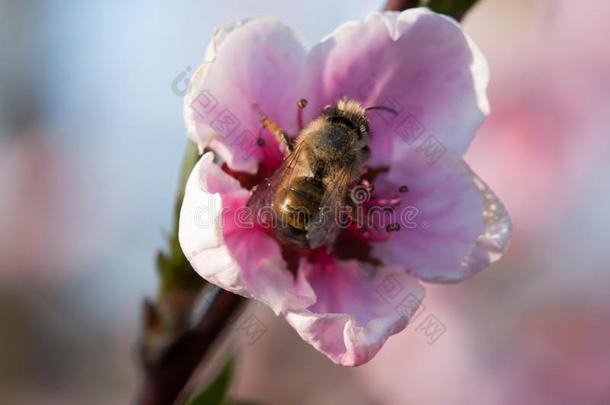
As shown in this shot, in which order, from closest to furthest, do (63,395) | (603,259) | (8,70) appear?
(603,259) < (63,395) < (8,70)

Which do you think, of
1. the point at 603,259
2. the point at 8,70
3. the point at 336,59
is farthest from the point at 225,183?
the point at 8,70

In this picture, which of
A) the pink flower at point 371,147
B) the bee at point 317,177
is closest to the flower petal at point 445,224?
the pink flower at point 371,147

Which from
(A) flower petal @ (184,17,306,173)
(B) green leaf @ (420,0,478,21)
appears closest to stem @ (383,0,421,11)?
(B) green leaf @ (420,0,478,21)

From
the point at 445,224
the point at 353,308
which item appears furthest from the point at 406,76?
the point at 353,308

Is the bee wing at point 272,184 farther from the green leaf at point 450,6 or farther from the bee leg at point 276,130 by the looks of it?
the green leaf at point 450,6

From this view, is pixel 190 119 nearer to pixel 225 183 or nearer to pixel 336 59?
pixel 225 183

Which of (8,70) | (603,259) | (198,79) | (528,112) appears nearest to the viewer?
(198,79)
